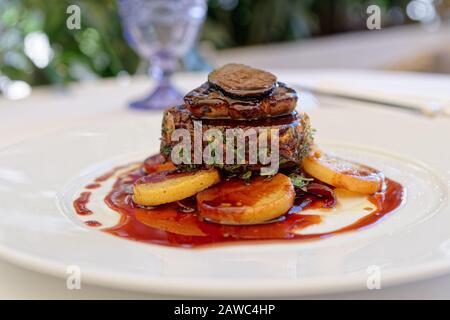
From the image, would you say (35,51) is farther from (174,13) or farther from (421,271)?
(421,271)

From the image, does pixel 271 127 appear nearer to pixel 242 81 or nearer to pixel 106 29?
pixel 242 81

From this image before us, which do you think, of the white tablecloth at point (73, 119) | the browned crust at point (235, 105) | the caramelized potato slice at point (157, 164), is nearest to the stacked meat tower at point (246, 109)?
the browned crust at point (235, 105)

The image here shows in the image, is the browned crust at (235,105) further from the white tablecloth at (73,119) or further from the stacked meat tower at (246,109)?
the white tablecloth at (73,119)

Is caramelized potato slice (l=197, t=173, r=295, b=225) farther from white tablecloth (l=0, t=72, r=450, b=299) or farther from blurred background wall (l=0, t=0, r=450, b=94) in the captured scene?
blurred background wall (l=0, t=0, r=450, b=94)

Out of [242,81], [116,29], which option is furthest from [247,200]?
[116,29]

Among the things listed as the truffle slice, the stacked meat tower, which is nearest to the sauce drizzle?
the stacked meat tower
